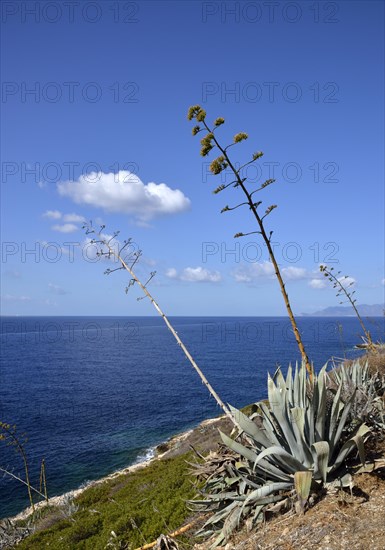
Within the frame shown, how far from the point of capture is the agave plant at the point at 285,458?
14.3 feet

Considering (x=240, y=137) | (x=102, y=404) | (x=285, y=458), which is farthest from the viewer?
(x=102, y=404)

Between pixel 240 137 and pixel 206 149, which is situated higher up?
pixel 240 137

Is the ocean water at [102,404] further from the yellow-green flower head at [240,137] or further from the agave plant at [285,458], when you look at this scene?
the yellow-green flower head at [240,137]

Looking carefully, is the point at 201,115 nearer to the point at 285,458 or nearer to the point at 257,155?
the point at 257,155

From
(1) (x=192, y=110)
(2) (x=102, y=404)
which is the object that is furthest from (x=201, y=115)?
(2) (x=102, y=404)

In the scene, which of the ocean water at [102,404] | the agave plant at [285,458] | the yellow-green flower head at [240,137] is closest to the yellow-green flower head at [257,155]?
the yellow-green flower head at [240,137]

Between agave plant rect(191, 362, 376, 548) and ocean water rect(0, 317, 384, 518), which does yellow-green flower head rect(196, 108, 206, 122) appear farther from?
ocean water rect(0, 317, 384, 518)

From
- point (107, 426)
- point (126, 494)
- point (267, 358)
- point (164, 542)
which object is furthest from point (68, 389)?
point (164, 542)

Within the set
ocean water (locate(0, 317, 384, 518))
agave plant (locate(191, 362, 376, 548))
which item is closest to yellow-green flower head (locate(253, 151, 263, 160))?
agave plant (locate(191, 362, 376, 548))

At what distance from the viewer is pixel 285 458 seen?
14.6 feet

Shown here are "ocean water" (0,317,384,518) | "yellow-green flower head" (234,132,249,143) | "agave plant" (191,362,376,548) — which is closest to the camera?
"agave plant" (191,362,376,548)

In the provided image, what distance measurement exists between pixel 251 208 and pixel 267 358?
76.6 m

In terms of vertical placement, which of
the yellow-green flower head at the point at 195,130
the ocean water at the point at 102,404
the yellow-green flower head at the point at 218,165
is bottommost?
the ocean water at the point at 102,404

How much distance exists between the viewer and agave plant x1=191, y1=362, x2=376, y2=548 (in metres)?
4.35
